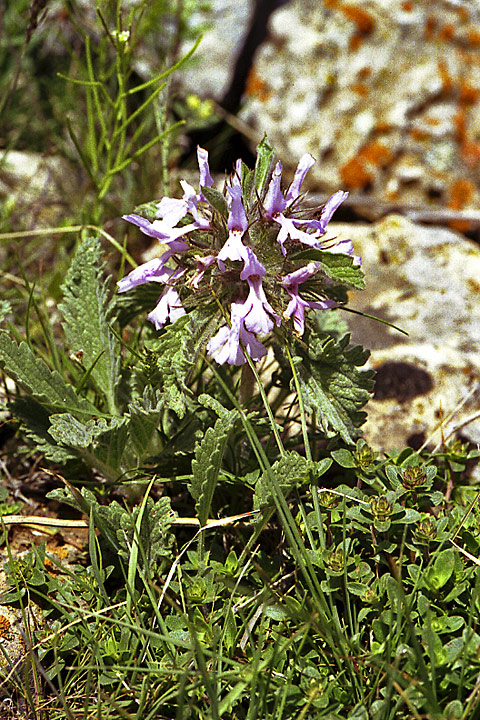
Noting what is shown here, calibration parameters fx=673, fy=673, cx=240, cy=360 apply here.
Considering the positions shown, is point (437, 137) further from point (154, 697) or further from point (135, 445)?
point (154, 697)

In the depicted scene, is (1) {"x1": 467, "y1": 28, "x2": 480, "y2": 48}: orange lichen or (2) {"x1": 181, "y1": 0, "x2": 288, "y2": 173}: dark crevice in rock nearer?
(1) {"x1": 467, "y1": 28, "x2": 480, "y2": 48}: orange lichen

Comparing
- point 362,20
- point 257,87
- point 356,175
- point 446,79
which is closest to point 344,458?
point 356,175

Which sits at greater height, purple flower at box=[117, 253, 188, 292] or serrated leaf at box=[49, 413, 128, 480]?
purple flower at box=[117, 253, 188, 292]

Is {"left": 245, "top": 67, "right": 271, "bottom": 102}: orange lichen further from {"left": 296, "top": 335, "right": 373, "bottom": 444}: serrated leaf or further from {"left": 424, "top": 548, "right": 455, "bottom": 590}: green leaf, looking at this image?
{"left": 424, "top": 548, "right": 455, "bottom": 590}: green leaf

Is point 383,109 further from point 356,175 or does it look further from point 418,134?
point 356,175

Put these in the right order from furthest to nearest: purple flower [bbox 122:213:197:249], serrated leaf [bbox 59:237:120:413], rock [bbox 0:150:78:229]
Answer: rock [bbox 0:150:78:229] → serrated leaf [bbox 59:237:120:413] → purple flower [bbox 122:213:197:249]

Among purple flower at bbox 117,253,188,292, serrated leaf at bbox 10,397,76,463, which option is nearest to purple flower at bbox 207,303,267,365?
purple flower at bbox 117,253,188,292

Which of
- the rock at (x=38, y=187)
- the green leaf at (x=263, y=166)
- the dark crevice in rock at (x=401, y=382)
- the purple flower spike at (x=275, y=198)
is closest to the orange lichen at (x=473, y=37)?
the dark crevice in rock at (x=401, y=382)
